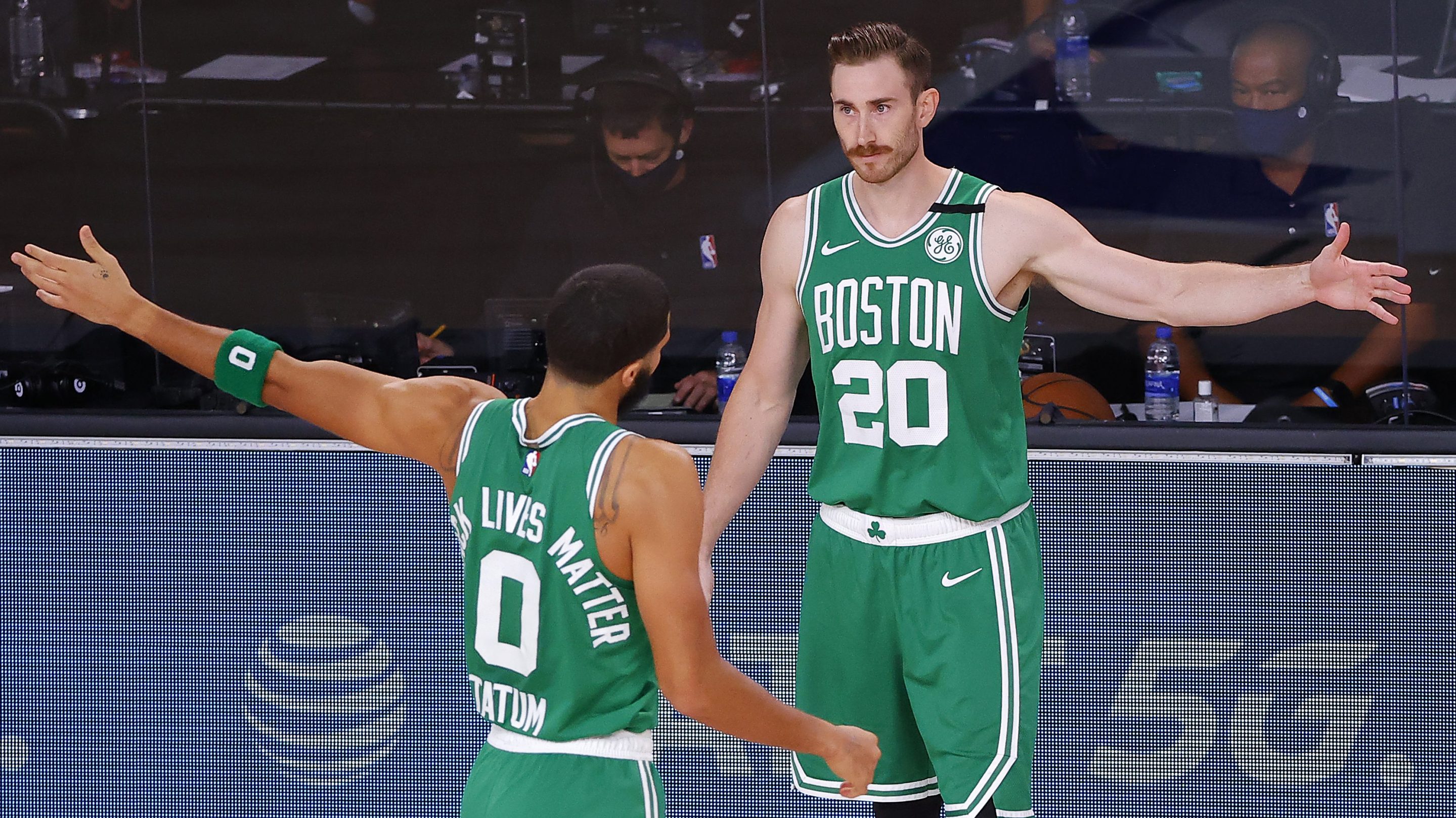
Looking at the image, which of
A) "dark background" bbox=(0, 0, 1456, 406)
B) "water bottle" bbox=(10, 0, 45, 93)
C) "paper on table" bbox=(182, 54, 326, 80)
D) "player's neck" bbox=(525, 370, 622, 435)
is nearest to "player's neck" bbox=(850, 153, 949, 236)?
"player's neck" bbox=(525, 370, 622, 435)

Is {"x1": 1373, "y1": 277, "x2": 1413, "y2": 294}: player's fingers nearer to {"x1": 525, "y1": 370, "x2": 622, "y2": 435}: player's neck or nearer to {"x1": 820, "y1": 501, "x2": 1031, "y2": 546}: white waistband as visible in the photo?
{"x1": 820, "y1": 501, "x2": 1031, "y2": 546}: white waistband

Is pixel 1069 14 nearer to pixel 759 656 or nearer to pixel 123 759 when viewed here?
pixel 759 656

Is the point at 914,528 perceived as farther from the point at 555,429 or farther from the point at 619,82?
the point at 619,82

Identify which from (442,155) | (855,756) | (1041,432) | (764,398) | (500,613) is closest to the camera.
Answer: (500,613)

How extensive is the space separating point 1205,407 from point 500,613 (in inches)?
112

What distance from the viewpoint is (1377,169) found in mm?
5090

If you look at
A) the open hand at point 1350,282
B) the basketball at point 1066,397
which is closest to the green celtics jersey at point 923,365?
the open hand at point 1350,282

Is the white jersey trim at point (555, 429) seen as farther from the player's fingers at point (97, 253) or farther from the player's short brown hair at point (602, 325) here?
the player's fingers at point (97, 253)

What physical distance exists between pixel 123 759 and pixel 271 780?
0.38m

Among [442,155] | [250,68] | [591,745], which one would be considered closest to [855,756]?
[591,745]

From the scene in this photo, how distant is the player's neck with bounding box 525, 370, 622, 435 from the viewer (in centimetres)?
233

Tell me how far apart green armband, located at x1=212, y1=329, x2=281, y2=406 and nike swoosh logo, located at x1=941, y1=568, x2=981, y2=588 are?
1248mm

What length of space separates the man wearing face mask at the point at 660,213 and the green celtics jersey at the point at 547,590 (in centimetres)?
311

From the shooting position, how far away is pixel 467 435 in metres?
2.40
